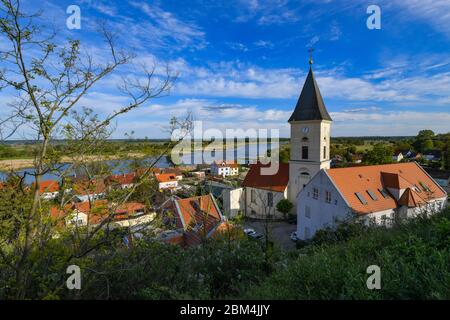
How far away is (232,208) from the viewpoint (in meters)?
26.3

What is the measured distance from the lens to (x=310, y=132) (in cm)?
2130

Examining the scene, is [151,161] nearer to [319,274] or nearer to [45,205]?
[45,205]

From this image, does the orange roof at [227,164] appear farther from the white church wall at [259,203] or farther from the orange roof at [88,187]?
the orange roof at [88,187]

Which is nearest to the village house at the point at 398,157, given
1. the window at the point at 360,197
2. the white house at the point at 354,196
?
the white house at the point at 354,196

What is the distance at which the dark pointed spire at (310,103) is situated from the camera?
68.6ft

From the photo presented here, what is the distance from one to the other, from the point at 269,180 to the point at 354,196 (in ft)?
36.5

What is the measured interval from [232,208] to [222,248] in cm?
2041

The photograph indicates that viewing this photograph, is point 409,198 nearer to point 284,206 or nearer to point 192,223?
point 284,206

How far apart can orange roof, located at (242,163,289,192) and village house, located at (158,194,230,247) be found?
30.1 ft

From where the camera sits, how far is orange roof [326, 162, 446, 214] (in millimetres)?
15070

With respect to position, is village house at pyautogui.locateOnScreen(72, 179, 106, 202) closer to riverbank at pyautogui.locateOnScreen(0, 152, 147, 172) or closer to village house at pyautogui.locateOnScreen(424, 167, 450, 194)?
riverbank at pyautogui.locateOnScreen(0, 152, 147, 172)

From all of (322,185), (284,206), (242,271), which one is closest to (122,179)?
(242,271)

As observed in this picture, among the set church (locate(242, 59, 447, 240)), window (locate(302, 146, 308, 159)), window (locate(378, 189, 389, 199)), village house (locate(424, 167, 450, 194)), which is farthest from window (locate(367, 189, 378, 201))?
village house (locate(424, 167, 450, 194))
